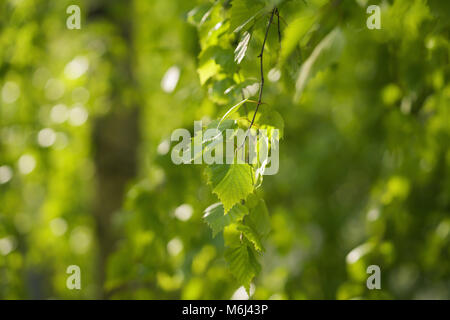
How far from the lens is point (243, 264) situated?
2.31ft

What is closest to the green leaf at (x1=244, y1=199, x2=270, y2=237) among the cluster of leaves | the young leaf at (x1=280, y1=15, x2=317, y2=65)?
the cluster of leaves

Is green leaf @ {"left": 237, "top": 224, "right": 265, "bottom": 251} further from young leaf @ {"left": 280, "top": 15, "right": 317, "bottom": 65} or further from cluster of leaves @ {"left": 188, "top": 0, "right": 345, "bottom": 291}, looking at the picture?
young leaf @ {"left": 280, "top": 15, "right": 317, "bottom": 65}

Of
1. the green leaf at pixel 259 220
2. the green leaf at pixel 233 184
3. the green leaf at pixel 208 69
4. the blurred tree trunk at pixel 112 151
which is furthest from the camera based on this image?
the blurred tree trunk at pixel 112 151

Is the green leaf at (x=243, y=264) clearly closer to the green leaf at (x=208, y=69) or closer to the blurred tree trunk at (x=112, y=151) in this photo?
the green leaf at (x=208, y=69)

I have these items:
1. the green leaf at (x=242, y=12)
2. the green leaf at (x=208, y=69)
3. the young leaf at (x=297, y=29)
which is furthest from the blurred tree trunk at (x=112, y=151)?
the young leaf at (x=297, y=29)

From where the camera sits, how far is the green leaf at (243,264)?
70 cm

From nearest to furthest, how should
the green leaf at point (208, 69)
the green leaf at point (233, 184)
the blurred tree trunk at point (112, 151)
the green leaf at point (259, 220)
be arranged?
the green leaf at point (233, 184), the green leaf at point (259, 220), the green leaf at point (208, 69), the blurred tree trunk at point (112, 151)

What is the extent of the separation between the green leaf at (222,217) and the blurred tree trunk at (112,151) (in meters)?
1.54

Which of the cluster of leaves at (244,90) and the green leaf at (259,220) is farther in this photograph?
the green leaf at (259,220)

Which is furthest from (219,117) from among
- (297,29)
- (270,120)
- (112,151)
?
(112,151)

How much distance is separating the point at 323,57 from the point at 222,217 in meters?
0.36

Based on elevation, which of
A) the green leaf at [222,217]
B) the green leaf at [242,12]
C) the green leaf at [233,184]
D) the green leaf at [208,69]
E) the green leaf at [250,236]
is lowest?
the green leaf at [250,236]

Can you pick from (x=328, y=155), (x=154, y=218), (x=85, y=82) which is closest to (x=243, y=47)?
(x=154, y=218)

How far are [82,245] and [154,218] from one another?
2.13 meters
